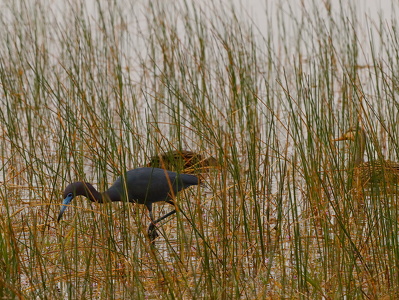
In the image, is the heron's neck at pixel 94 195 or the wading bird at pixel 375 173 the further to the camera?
the heron's neck at pixel 94 195

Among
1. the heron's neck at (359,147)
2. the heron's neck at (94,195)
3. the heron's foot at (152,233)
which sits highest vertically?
the heron's neck at (359,147)

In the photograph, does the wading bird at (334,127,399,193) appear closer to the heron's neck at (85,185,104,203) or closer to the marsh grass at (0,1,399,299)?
the marsh grass at (0,1,399,299)

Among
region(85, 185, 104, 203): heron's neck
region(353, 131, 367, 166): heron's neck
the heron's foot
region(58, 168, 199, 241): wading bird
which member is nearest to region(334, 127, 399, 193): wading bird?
region(353, 131, 367, 166): heron's neck

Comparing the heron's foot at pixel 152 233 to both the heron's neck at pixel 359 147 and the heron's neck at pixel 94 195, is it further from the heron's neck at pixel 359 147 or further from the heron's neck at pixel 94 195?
the heron's neck at pixel 359 147

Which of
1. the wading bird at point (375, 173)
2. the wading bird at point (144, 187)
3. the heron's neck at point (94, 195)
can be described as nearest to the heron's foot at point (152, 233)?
the wading bird at point (144, 187)

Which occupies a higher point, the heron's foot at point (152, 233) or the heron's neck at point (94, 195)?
the heron's neck at point (94, 195)

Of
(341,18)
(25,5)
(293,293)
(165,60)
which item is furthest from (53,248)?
(25,5)

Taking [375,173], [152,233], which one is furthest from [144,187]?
[375,173]

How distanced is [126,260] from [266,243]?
661mm

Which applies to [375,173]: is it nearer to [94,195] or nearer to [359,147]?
[359,147]

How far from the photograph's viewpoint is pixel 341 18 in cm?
510

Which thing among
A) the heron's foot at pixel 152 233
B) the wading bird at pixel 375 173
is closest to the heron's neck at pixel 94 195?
the heron's foot at pixel 152 233

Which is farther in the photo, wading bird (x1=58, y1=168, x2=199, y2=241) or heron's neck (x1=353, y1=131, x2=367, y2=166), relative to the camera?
wading bird (x1=58, y1=168, x2=199, y2=241)

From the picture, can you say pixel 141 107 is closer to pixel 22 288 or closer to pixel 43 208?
pixel 43 208
